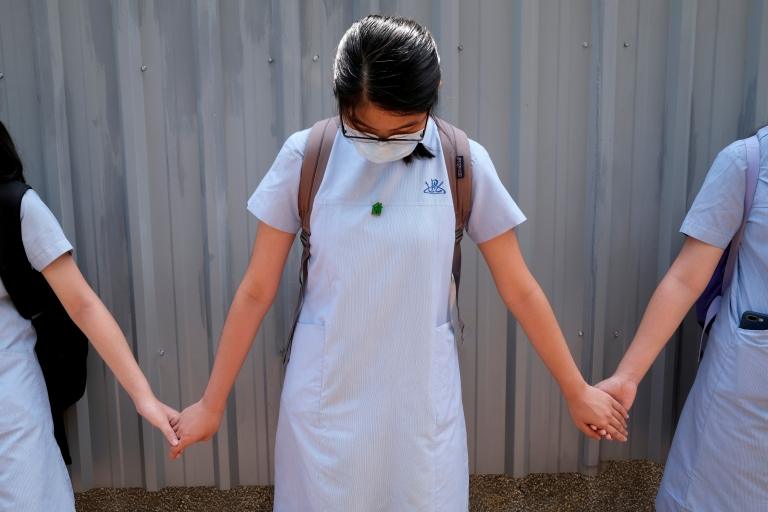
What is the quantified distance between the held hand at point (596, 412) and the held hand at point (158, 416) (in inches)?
47.8

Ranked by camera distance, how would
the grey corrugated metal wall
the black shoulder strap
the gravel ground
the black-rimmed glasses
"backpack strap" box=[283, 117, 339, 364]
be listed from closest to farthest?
the black-rimmed glasses → "backpack strap" box=[283, 117, 339, 364] → the black shoulder strap → the grey corrugated metal wall → the gravel ground

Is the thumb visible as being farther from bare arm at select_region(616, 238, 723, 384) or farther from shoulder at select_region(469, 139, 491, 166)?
bare arm at select_region(616, 238, 723, 384)

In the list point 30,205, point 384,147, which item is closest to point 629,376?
point 384,147

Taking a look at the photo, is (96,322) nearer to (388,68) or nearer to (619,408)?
(388,68)

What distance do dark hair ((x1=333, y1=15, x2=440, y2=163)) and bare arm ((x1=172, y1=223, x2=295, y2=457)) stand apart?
1.55 feet

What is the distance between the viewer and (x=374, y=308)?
6.05ft

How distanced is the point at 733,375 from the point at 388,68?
1529 millimetres

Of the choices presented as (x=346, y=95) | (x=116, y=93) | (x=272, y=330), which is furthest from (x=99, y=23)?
(x=346, y=95)

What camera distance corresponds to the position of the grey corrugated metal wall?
276cm

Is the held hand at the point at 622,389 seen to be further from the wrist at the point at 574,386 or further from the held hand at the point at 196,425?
the held hand at the point at 196,425

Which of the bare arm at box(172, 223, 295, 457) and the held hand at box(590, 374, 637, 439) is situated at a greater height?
the bare arm at box(172, 223, 295, 457)

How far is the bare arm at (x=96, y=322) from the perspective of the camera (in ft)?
7.25

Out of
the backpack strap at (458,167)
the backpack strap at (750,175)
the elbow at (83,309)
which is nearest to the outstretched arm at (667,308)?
the backpack strap at (750,175)

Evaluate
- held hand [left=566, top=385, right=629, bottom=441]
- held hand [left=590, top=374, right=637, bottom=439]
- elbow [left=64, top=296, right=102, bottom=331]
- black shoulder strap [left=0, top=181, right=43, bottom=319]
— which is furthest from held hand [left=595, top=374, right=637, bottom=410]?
black shoulder strap [left=0, top=181, right=43, bottom=319]
